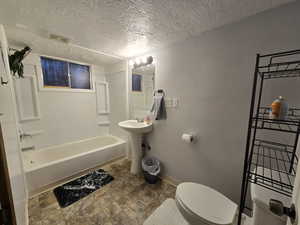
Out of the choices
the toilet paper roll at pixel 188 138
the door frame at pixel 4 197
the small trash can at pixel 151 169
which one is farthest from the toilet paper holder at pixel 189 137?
the door frame at pixel 4 197

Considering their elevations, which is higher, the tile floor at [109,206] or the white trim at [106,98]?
the white trim at [106,98]

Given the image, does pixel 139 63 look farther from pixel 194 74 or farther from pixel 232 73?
pixel 232 73

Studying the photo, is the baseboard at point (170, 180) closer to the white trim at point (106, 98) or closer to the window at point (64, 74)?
the white trim at point (106, 98)

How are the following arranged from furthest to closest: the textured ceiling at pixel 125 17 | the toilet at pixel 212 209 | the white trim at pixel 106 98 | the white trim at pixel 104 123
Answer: the white trim at pixel 104 123, the white trim at pixel 106 98, the textured ceiling at pixel 125 17, the toilet at pixel 212 209

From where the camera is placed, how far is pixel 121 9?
1.07m

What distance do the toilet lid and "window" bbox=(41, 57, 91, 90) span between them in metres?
2.81

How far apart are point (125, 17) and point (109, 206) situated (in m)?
2.17

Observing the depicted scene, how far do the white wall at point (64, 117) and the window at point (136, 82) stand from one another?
1.04 meters

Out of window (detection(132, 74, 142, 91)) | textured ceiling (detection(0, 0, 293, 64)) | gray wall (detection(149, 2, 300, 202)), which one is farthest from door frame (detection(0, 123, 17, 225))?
window (detection(132, 74, 142, 91))

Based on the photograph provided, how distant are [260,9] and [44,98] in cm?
329

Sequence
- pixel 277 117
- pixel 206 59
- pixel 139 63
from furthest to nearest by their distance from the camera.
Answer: pixel 139 63 < pixel 206 59 < pixel 277 117

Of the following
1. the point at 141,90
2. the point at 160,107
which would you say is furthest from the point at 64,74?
the point at 160,107

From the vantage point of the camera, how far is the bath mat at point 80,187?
5.28 feet

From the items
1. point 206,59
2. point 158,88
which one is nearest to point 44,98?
point 158,88
